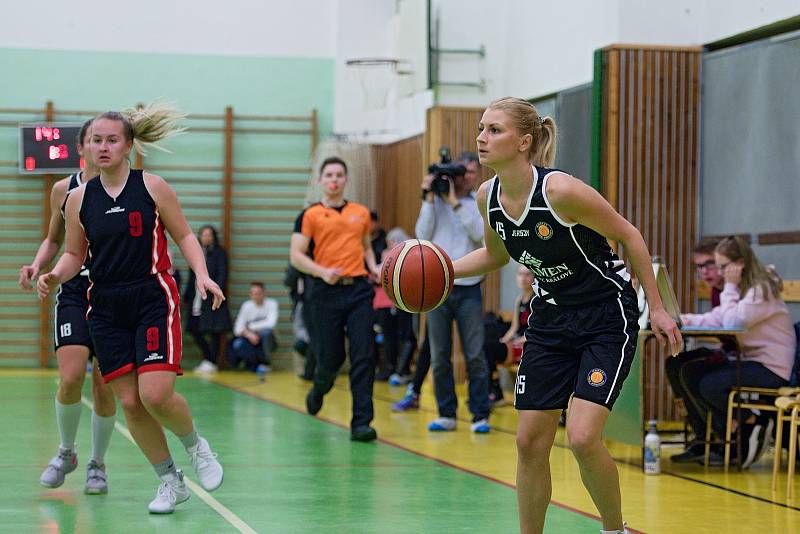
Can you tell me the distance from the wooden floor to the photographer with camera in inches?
9.8

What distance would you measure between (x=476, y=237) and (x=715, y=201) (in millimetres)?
1871

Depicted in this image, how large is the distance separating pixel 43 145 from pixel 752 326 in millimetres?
10208

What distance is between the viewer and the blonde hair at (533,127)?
13.5ft

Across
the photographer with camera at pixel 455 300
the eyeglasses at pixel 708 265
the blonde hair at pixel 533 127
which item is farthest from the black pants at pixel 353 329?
the blonde hair at pixel 533 127

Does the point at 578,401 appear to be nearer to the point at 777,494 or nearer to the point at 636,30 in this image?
the point at 777,494

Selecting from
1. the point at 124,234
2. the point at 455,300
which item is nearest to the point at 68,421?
the point at 124,234

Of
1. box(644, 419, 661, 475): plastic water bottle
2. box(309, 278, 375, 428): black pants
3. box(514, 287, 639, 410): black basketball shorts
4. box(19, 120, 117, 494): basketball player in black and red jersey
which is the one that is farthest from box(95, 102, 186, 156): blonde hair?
box(644, 419, 661, 475): plastic water bottle

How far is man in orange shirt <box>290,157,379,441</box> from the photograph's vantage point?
7.69 metres

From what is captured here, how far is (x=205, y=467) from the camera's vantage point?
208 inches

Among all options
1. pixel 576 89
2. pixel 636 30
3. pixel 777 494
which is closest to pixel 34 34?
pixel 576 89

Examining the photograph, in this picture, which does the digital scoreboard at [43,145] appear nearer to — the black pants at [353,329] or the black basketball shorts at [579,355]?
the black pants at [353,329]

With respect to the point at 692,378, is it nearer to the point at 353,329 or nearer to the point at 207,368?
the point at 353,329

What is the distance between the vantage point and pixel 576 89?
10305 millimetres

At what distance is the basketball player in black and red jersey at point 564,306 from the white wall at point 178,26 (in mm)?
11873
